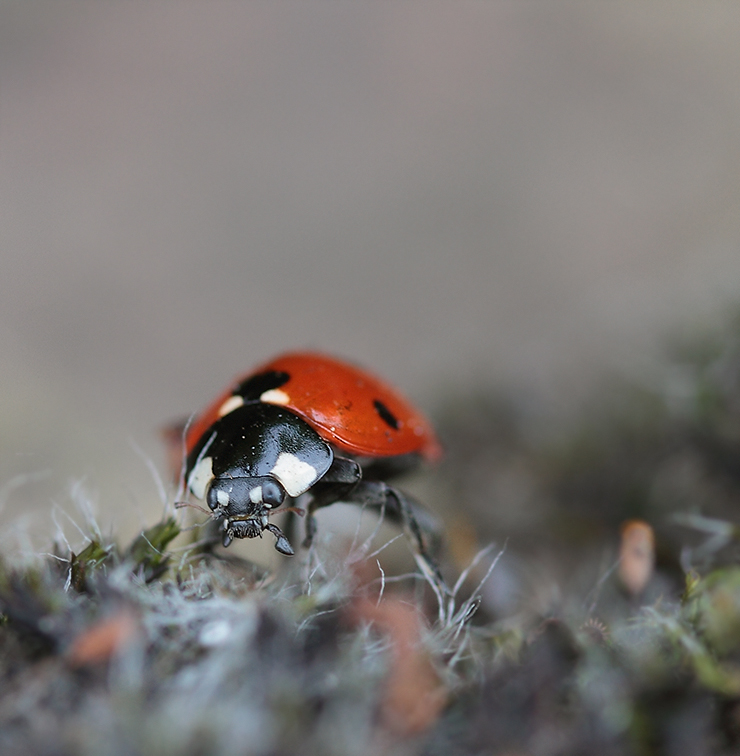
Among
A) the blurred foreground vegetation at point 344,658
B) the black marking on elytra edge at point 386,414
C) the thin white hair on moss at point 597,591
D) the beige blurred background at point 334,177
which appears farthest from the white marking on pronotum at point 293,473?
the beige blurred background at point 334,177

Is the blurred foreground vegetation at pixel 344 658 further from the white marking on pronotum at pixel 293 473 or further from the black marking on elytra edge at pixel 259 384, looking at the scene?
the black marking on elytra edge at pixel 259 384

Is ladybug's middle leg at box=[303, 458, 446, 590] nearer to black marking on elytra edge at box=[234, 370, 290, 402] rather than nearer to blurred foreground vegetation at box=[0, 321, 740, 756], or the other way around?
blurred foreground vegetation at box=[0, 321, 740, 756]

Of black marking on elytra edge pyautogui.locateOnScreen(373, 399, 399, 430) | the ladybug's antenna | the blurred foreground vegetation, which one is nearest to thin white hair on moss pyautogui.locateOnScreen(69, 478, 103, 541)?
the blurred foreground vegetation

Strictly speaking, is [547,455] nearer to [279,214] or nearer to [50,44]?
[279,214]

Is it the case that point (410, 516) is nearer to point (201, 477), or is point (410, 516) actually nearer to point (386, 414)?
point (386, 414)

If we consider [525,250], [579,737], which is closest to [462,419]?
[579,737]

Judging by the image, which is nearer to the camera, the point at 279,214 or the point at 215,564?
the point at 215,564
